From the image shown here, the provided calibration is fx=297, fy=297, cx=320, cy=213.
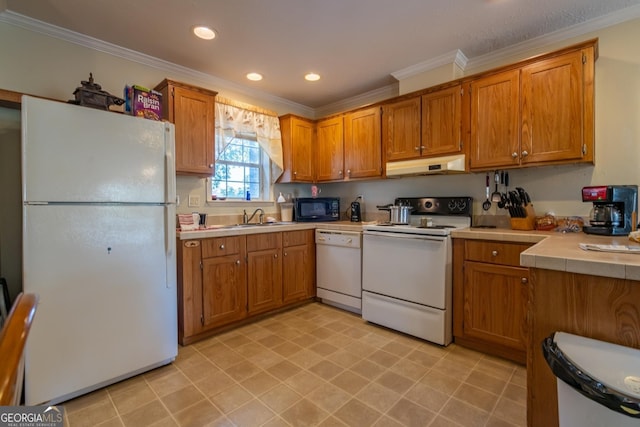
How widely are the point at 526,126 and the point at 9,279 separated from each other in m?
3.93

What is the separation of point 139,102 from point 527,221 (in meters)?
3.18

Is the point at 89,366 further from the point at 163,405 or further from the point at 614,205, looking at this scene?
the point at 614,205

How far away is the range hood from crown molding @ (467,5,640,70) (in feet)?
3.11

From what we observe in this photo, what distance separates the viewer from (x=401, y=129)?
2.99 meters

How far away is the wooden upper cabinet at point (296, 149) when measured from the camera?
3627 millimetres

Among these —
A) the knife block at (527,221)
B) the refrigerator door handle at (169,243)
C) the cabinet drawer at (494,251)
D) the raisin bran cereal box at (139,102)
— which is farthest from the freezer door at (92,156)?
the knife block at (527,221)

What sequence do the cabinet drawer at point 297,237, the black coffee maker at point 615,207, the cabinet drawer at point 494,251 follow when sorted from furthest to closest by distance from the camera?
the cabinet drawer at point 297,237
the cabinet drawer at point 494,251
the black coffee maker at point 615,207

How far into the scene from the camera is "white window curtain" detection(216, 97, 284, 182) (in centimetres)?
312

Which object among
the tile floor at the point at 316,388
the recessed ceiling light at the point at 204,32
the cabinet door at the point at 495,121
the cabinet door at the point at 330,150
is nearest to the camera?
the tile floor at the point at 316,388

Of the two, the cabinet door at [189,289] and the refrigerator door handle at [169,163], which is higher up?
the refrigerator door handle at [169,163]

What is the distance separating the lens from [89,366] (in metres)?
1.79

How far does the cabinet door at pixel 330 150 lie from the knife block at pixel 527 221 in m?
1.84

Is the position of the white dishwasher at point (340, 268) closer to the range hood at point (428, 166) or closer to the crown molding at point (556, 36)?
the range hood at point (428, 166)

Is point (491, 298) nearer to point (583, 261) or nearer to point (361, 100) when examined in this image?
point (583, 261)
